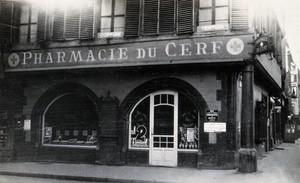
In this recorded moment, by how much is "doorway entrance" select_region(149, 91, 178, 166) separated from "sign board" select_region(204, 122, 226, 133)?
1286mm

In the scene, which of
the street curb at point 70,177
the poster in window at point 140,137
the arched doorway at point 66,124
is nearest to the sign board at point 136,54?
the arched doorway at point 66,124

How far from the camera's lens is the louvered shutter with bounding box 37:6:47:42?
1526 centimetres

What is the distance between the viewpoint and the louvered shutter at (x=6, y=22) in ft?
52.2

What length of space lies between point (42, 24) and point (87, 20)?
2.15 meters

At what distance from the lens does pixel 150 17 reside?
543 inches

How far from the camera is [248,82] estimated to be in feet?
40.7

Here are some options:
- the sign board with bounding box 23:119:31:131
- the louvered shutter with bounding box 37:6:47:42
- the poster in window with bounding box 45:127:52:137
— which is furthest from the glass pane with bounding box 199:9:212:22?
the sign board with bounding box 23:119:31:131

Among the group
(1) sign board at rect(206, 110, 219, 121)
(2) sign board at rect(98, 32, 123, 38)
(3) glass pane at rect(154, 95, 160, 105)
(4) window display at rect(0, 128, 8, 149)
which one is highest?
(2) sign board at rect(98, 32, 123, 38)

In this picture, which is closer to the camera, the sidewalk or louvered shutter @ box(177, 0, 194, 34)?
the sidewalk

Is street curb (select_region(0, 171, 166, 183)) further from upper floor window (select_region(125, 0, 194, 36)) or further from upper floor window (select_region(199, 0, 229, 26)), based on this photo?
upper floor window (select_region(199, 0, 229, 26))

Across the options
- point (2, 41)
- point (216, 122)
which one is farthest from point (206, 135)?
point (2, 41)

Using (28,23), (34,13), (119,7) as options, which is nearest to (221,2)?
(119,7)

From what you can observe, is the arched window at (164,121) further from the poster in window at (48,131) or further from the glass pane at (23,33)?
the glass pane at (23,33)

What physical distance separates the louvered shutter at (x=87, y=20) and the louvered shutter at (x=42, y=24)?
1.75m
